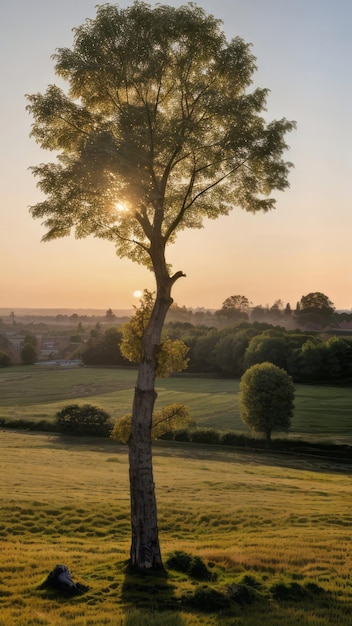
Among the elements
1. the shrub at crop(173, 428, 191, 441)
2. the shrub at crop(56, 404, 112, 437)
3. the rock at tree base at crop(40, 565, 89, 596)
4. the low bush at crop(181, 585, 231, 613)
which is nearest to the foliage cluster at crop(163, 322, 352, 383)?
the shrub at crop(56, 404, 112, 437)

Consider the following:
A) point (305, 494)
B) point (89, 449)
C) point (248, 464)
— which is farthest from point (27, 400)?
point (305, 494)

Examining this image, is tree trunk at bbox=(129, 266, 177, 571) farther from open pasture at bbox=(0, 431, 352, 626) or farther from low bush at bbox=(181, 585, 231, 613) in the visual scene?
low bush at bbox=(181, 585, 231, 613)

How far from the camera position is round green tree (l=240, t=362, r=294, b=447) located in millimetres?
72500

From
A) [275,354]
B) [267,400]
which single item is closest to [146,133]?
[267,400]

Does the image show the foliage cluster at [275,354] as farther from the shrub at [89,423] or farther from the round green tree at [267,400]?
the shrub at [89,423]

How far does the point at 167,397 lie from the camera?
114 metres

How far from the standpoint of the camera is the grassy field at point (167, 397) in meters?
85.9

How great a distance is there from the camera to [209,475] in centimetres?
4903

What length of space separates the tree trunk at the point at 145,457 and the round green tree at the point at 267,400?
55.2 meters

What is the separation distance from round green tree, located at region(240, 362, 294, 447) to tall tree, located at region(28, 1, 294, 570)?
5481 cm

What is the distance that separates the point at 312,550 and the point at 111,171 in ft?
54.1

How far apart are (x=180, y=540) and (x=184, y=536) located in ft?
Answer: 3.85

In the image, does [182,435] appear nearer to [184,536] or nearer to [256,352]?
[184,536]

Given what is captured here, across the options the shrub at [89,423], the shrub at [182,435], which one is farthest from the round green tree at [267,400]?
the shrub at [89,423]
